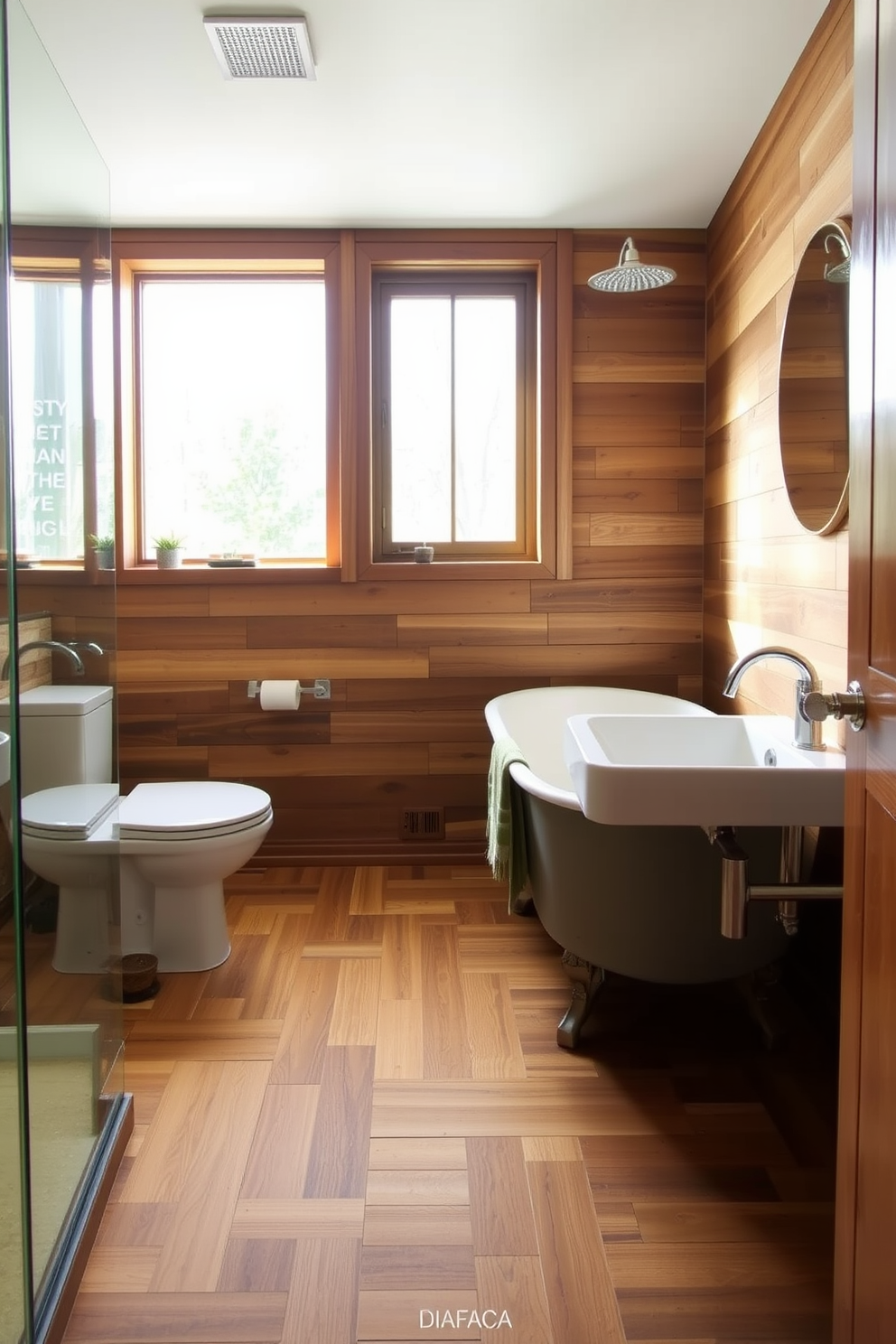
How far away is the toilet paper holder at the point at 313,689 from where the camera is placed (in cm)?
340

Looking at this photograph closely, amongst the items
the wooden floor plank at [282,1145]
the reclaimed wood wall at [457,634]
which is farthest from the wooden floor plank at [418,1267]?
the reclaimed wood wall at [457,634]

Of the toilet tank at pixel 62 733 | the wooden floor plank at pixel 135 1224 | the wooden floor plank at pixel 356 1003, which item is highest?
the toilet tank at pixel 62 733

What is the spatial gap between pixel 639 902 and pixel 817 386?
1216 millimetres

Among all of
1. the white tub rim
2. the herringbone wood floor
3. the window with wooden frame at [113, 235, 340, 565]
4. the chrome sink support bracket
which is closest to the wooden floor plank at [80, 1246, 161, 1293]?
the herringbone wood floor

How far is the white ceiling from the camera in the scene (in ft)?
7.11

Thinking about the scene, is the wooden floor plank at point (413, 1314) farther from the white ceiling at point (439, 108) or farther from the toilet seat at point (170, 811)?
the white ceiling at point (439, 108)

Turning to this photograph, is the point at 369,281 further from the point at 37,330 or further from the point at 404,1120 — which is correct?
the point at 404,1120

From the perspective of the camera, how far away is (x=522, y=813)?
240 cm

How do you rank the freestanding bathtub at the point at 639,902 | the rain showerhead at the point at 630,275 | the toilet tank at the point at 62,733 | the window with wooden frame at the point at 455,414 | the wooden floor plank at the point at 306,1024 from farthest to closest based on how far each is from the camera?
the window with wooden frame at the point at 455,414, the rain showerhead at the point at 630,275, the wooden floor plank at the point at 306,1024, the freestanding bathtub at the point at 639,902, the toilet tank at the point at 62,733

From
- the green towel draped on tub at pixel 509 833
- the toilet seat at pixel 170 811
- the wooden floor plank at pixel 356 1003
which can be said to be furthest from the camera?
the green towel draped on tub at pixel 509 833

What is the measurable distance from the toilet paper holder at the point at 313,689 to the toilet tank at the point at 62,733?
1652 millimetres

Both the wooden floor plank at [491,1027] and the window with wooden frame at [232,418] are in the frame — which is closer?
the wooden floor plank at [491,1027]

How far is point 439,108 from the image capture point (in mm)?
2541

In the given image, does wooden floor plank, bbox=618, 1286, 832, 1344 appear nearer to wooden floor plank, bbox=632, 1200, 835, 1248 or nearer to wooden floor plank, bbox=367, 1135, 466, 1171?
wooden floor plank, bbox=632, 1200, 835, 1248
